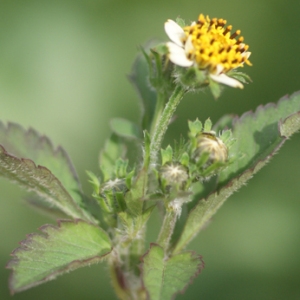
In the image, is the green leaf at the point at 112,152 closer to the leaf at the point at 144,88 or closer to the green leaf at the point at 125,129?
the green leaf at the point at 125,129

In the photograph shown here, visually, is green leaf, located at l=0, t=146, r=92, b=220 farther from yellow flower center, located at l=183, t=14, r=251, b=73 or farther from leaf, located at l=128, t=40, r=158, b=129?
yellow flower center, located at l=183, t=14, r=251, b=73

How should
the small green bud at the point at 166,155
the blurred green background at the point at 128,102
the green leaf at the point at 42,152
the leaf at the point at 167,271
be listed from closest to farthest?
the leaf at the point at 167,271, the small green bud at the point at 166,155, the green leaf at the point at 42,152, the blurred green background at the point at 128,102

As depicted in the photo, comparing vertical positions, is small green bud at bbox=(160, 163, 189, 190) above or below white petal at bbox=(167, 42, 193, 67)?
below

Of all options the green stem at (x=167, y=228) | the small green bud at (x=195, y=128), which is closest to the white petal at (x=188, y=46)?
the small green bud at (x=195, y=128)

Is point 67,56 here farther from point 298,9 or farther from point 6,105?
point 298,9

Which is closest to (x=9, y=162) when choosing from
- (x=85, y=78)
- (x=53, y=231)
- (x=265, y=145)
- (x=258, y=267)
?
(x=53, y=231)

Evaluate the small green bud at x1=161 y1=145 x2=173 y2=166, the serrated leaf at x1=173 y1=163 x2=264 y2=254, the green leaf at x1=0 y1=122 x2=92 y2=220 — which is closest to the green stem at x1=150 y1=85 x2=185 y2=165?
the small green bud at x1=161 y1=145 x2=173 y2=166

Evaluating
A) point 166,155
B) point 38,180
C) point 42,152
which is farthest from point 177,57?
point 42,152
